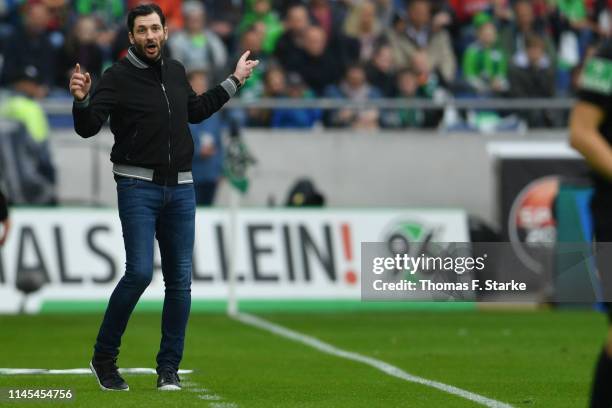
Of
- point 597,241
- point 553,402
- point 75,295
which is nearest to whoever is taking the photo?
point 597,241

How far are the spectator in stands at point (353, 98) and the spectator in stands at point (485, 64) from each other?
1744 mm

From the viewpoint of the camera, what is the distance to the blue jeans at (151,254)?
9086mm

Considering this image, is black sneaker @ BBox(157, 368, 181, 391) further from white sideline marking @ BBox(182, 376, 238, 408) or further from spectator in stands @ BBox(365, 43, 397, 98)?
spectator in stands @ BBox(365, 43, 397, 98)

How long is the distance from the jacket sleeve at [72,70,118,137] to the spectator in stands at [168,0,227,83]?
11.7 meters

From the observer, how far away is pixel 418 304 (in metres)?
19.2

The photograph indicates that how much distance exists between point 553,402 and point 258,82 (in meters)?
13.2

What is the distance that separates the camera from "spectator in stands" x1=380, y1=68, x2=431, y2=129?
22.0 metres

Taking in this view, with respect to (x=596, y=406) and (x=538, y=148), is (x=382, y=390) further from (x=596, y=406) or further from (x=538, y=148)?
(x=538, y=148)

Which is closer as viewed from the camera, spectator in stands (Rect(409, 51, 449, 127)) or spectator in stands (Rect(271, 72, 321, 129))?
spectator in stands (Rect(271, 72, 321, 129))

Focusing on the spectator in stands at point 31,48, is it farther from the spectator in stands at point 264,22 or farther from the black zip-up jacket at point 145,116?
the black zip-up jacket at point 145,116

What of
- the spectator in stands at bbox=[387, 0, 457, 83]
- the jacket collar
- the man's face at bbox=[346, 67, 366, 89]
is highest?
the jacket collar

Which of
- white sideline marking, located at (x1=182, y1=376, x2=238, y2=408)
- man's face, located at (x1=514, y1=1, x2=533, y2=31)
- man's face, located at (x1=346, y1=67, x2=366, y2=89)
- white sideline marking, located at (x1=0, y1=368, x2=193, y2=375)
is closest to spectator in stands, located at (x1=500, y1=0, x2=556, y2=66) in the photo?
man's face, located at (x1=514, y1=1, x2=533, y2=31)

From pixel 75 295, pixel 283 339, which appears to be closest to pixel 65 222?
pixel 75 295

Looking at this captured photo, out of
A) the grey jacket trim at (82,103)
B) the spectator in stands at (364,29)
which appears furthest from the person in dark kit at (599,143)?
the spectator in stands at (364,29)
